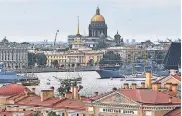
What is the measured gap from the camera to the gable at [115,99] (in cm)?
2114

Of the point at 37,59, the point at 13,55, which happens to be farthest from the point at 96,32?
the point at 13,55

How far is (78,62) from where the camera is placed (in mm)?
133125

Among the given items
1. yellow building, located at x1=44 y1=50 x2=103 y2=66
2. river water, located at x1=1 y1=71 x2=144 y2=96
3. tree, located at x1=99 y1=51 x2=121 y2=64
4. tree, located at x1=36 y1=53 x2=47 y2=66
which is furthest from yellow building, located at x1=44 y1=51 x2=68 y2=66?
river water, located at x1=1 y1=71 x2=144 y2=96

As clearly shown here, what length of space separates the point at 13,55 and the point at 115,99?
9600cm

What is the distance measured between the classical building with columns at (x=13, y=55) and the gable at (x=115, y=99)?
93451mm

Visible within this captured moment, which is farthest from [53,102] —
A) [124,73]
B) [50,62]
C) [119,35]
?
[119,35]

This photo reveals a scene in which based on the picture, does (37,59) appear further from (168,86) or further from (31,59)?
(168,86)

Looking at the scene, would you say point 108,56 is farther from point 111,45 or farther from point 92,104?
point 92,104

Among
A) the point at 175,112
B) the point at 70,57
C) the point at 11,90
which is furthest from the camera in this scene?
the point at 70,57

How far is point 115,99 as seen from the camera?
70.6ft

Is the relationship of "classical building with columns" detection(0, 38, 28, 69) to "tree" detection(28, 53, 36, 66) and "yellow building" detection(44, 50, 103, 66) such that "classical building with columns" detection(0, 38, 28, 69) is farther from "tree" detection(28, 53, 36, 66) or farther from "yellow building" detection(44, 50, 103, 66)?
"yellow building" detection(44, 50, 103, 66)

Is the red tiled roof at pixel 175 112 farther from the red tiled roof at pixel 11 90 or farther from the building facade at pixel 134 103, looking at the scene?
the red tiled roof at pixel 11 90

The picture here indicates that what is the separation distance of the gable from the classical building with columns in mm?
93451

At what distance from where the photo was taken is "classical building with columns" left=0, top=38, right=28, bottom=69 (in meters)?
116
